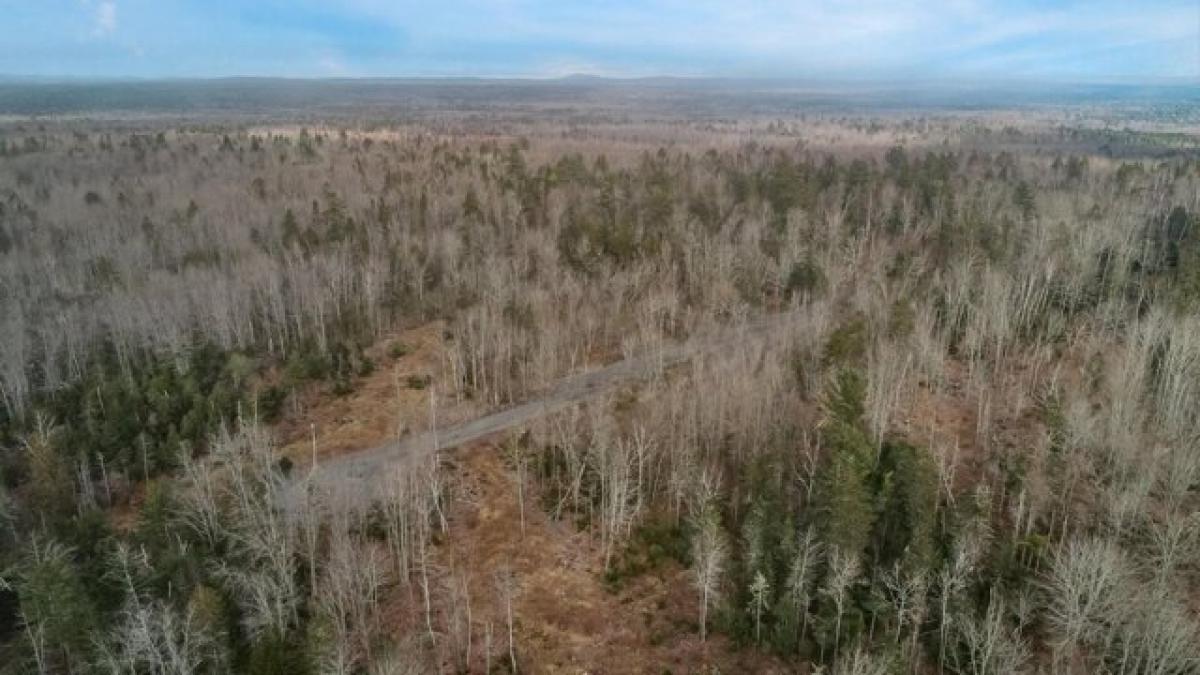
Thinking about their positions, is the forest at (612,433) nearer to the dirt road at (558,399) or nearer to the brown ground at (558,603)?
the brown ground at (558,603)

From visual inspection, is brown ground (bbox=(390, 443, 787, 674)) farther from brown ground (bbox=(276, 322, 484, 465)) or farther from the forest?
brown ground (bbox=(276, 322, 484, 465))

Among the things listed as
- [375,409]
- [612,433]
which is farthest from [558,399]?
[375,409]

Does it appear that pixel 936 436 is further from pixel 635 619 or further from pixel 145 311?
pixel 145 311

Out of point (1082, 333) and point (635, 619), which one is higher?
point (1082, 333)

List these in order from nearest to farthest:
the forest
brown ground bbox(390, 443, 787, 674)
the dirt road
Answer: the forest < brown ground bbox(390, 443, 787, 674) < the dirt road

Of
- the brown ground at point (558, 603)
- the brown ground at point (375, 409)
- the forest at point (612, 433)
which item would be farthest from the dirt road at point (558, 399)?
the brown ground at point (558, 603)

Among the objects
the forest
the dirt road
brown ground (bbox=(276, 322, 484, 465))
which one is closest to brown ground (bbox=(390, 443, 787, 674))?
the forest

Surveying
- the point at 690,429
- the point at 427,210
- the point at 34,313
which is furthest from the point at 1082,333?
the point at 34,313

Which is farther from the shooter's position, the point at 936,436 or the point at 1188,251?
the point at 1188,251

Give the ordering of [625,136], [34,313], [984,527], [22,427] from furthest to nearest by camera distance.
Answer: [625,136] → [34,313] → [22,427] → [984,527]
